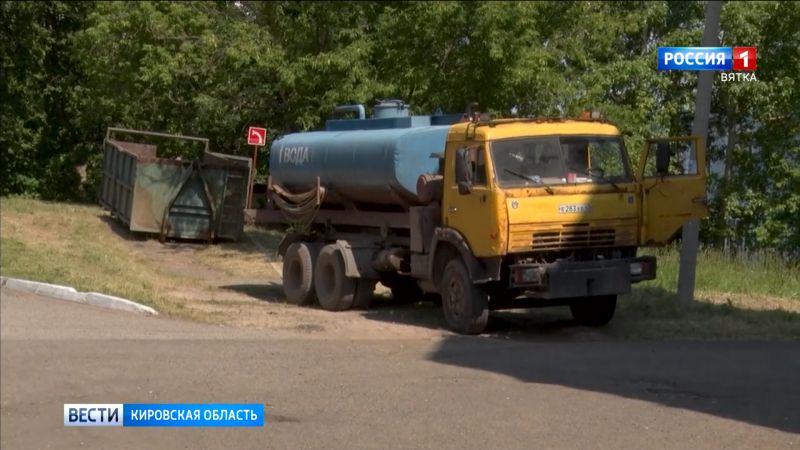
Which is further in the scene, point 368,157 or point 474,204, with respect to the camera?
point 368,157

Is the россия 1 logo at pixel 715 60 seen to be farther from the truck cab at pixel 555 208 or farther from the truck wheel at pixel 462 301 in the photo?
the truck wheel at pixel 462 301

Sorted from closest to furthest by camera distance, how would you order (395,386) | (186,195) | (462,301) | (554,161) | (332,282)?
(395,386)
(554,161)
(462,301)
(332,282)
(186,195)

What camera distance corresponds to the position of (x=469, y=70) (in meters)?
23.8

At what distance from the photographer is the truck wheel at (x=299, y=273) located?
61.5 feet

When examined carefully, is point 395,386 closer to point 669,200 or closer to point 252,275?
point 669,200

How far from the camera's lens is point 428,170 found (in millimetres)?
16188

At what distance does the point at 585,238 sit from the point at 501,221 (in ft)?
3.90

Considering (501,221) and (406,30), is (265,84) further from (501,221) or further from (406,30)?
(501,221)

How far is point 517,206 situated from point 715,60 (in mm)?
4333

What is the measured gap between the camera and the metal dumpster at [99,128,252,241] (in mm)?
27281

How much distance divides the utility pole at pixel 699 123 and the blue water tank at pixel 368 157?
3363mm

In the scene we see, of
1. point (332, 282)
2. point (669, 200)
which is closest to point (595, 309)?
point (669, 200)

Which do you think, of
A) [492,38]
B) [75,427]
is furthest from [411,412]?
[492,38]
